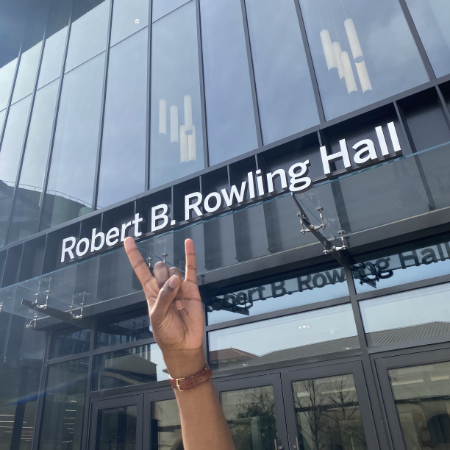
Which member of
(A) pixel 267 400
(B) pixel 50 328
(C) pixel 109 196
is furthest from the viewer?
(C) pixel 109 196

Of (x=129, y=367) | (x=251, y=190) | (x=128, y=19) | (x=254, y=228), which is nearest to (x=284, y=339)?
(x=254, y=228)

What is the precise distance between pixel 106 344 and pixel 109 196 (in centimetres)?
326

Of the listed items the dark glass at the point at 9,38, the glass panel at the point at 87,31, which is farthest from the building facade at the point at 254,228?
the dark glass at the point at 9,38

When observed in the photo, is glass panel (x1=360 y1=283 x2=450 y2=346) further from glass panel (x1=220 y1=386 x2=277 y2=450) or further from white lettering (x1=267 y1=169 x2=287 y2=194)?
white lettering (x1=267 y1=169 x2=287 y2=194)

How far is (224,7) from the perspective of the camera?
9336mm

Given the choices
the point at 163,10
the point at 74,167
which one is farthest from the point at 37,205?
the point at 163,10

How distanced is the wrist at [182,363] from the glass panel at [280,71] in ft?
18.2

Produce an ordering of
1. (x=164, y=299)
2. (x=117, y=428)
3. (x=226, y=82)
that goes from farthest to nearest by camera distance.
→ (x=226, y=82), (x=117, y=428), (x=164, y=299)

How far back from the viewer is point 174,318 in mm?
2168

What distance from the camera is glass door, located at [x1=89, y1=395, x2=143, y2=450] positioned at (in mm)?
6160

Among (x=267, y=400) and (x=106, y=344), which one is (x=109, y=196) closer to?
(x=106, y=344)

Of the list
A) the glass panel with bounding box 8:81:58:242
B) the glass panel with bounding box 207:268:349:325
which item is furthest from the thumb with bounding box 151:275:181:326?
the glass panel with bounding box 8:81:58:242

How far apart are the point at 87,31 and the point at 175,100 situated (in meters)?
5.33

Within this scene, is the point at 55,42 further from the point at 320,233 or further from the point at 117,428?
the point at 320,233
